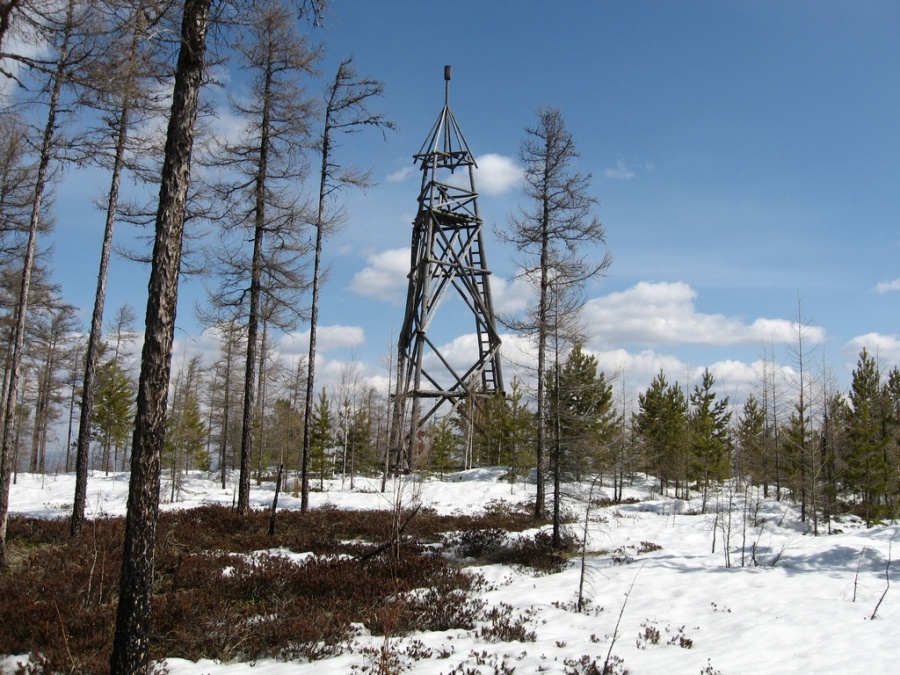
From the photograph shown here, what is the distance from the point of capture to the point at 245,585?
8555mm

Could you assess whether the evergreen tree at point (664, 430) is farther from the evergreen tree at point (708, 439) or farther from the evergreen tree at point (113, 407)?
the evergreen tree at point (113, 407)

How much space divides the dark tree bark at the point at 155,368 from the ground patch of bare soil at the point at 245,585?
77cm

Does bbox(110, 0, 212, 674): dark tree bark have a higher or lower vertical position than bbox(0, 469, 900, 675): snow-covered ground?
higher

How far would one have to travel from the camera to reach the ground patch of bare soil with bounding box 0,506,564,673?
645 centimetres

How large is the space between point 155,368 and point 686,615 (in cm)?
844

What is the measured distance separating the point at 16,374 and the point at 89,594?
4692 millimetres

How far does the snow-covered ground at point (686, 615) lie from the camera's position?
636 cm

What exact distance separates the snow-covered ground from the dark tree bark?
104 cm

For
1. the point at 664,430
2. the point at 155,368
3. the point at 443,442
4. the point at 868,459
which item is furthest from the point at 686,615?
the point at 443,442

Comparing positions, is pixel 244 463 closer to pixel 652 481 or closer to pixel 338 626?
pixel 338 626

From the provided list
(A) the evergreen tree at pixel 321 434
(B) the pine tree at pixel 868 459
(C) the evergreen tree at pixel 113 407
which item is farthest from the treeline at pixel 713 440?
(C) the evergreen tree at pixel 113 407

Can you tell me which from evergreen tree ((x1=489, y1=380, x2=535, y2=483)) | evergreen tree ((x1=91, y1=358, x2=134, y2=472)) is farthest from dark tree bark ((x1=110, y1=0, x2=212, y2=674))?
evergreen tree ((x1=91, y1=358, x2=134, y2=472))

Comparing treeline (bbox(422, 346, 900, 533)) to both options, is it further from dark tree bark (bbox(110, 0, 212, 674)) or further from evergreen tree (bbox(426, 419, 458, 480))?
dark tree bark (bbox(110, 0, 212, 674))

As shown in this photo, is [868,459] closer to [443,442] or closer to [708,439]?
[708,439]
